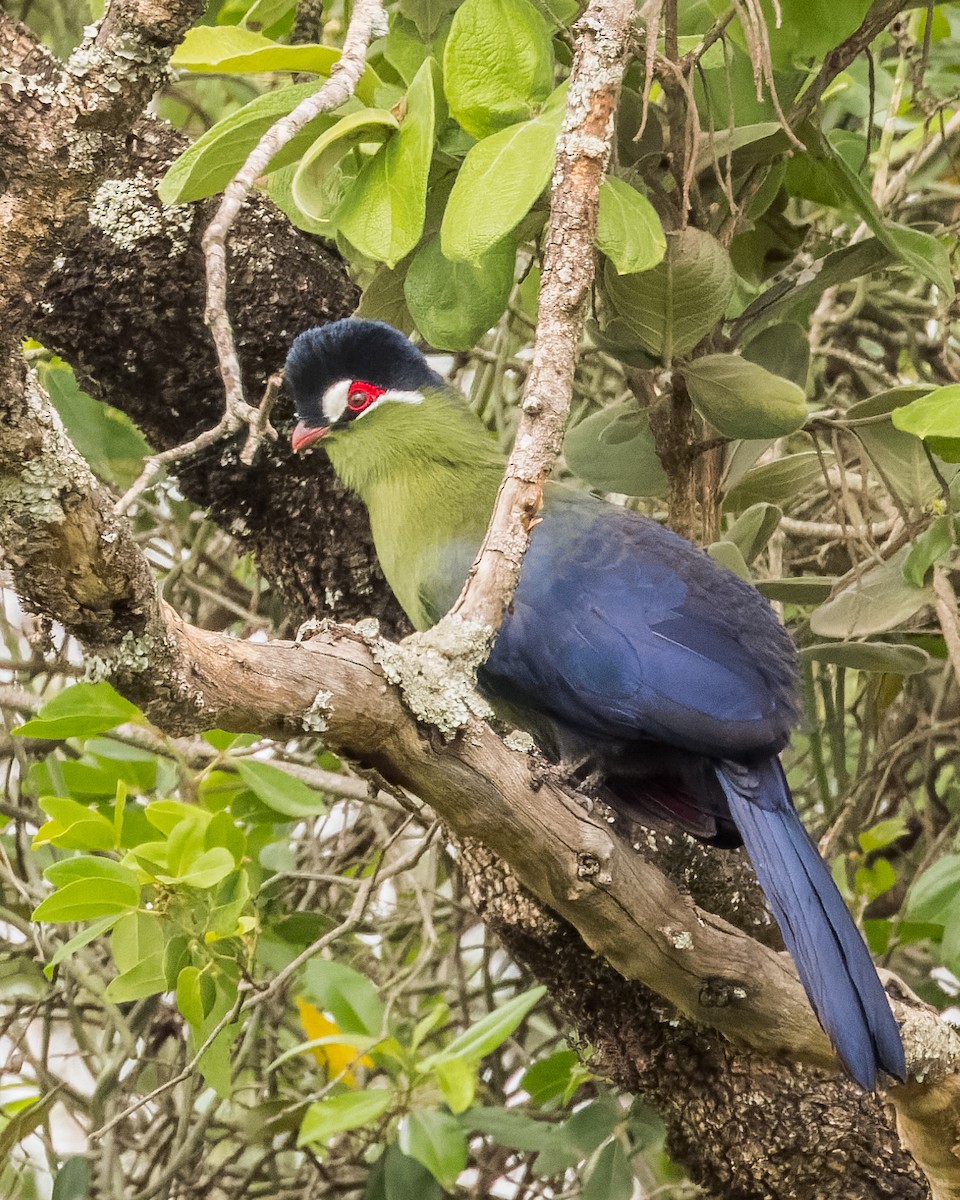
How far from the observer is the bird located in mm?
1566

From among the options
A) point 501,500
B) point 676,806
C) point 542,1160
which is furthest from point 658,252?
point 542,1160

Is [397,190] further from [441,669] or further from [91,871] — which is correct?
[91,871]

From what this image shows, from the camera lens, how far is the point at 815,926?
1440 millimetres

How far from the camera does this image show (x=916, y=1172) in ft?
5.23

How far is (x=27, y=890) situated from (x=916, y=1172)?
1453 mm

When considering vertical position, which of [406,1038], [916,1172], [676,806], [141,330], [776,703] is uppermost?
[141,330]

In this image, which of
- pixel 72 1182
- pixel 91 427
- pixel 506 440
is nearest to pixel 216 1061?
pixel 72 1182

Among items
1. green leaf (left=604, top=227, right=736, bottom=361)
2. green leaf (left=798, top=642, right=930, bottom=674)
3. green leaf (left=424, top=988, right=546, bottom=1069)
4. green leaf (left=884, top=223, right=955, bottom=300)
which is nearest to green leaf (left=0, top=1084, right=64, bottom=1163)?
green leaf (left=424, top=988, right=546, bottom=1069)

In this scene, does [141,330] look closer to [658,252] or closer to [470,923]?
[658,252]

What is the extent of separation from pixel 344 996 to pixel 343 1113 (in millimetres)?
→ 176

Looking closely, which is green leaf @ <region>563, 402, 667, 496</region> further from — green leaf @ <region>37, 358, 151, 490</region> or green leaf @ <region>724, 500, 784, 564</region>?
green leaf @ <region>37, 358, 151, 490</region>

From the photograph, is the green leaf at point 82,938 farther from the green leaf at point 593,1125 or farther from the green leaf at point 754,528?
the green leaf at point 754,528

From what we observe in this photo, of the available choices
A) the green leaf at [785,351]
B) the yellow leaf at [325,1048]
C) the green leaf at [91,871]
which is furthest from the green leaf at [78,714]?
the green leaf at [785,351]

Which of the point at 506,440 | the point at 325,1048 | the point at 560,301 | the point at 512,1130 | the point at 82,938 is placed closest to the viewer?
the point at 560,301
